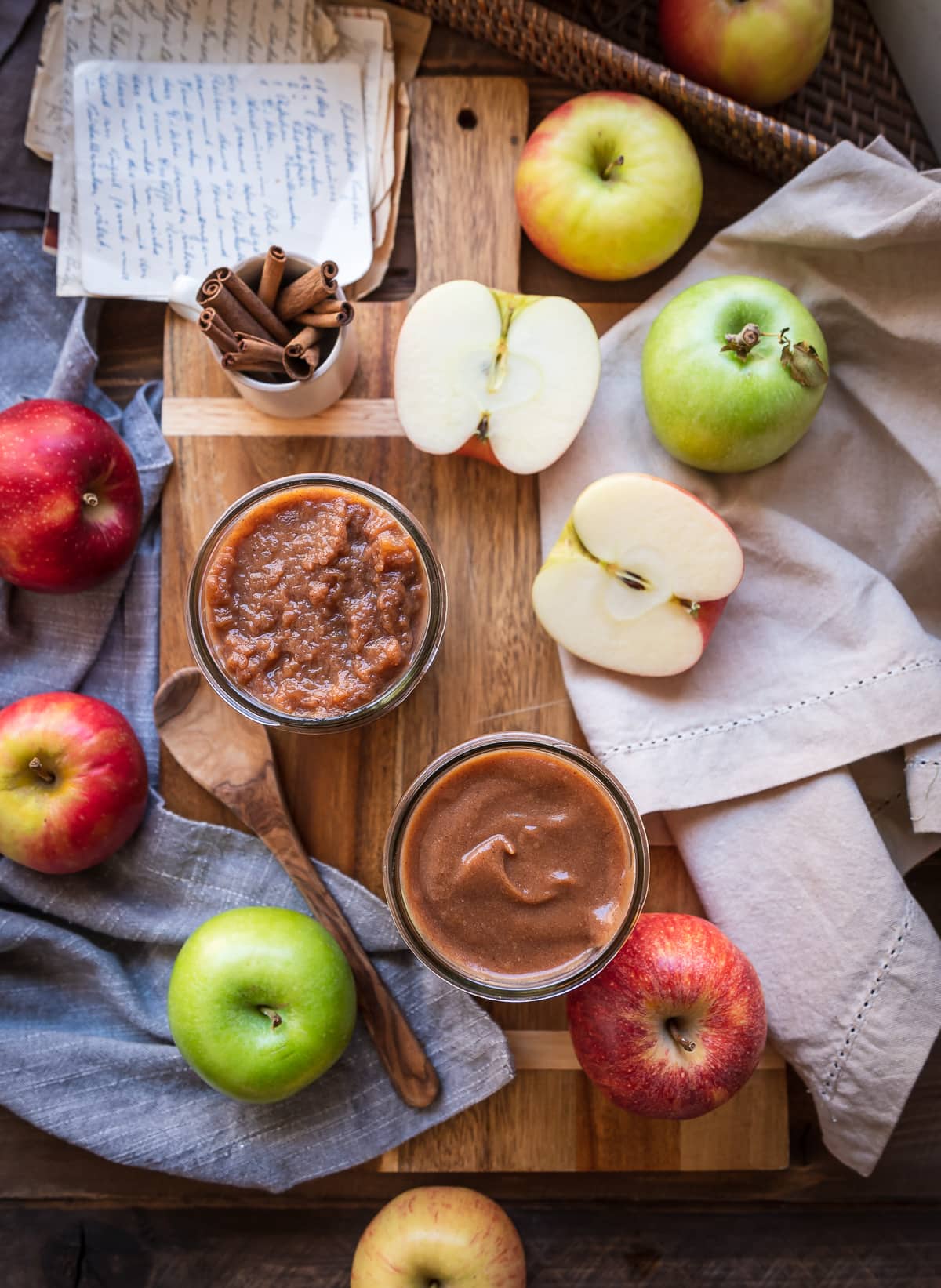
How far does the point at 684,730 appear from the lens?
1.64 m

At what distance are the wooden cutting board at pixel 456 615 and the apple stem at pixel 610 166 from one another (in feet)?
0.50

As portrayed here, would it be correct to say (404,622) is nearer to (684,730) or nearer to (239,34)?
(684,730)

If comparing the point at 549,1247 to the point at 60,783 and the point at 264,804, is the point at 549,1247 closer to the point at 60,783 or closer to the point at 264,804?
the point at 264,804

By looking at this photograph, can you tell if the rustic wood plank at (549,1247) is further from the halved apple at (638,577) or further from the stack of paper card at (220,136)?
the stack of paper card at (220,136)

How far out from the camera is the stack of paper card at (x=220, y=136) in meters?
1.76

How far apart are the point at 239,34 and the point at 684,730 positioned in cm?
132

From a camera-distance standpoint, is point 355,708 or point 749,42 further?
point 749,42

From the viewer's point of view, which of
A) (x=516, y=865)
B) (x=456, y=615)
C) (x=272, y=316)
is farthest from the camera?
(x=456, y=615)

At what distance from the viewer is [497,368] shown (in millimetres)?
1626

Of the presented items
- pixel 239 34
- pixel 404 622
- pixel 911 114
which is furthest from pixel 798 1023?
pixel 239 34

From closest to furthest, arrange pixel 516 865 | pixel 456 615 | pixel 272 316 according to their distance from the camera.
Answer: pixel 516 865, pixel 272 316, pixel 456 615

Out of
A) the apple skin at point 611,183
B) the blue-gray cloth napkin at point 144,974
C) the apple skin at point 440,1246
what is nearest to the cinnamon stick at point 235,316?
the blue-gray cloth napkin at point 144,974

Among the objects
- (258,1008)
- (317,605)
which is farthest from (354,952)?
(317,605)

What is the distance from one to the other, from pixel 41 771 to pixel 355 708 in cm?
50
